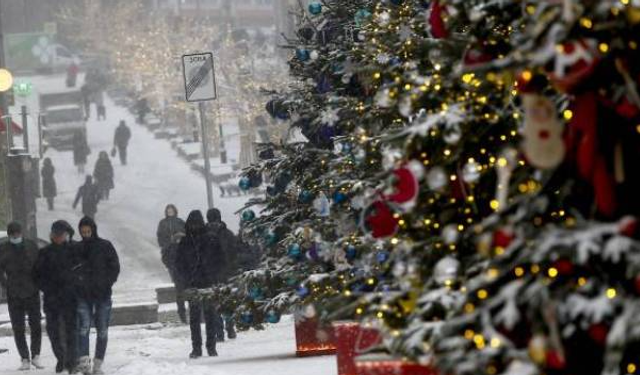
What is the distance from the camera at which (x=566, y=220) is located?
7969 millimetres

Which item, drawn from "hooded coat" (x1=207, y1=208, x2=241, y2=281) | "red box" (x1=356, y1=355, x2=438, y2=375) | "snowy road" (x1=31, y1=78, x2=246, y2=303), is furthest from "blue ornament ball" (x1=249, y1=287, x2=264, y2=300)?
"snowy road" (x1=31, y1=78, x2=246, y2=303)

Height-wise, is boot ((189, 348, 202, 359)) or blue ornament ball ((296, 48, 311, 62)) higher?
blue ornament ball ((296, 48, 311, 62))

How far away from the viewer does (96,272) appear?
19.4m

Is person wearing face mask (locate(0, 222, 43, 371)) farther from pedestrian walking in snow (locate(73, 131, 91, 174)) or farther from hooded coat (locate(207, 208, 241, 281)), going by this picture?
pedestrian walking in snow (locate(73, 131, 91, 174))

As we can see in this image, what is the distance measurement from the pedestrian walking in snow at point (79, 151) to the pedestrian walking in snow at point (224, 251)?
119 feet

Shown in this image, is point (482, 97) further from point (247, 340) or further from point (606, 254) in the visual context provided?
point (247, 340)

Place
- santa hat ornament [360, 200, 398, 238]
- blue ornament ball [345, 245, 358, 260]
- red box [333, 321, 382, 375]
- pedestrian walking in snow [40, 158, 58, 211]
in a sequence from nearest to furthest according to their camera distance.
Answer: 1. santa hat ornament [360, 200, 398, 238]
2. red box [333, 321, 382, 375]
3. blue ornament ball [345, 245, 358, 260]
4. pedestrian walking in snow [40, 158, 58, 211]

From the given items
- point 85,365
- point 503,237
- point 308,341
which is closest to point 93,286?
point 85,365

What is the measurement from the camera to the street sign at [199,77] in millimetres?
24156

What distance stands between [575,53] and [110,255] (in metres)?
→ 12.9

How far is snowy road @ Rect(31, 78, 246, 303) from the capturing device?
4019 centimetres

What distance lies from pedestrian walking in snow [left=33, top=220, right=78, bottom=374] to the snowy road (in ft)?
41.8

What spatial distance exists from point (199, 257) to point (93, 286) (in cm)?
273

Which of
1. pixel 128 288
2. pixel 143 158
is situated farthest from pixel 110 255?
pixel 143 158
